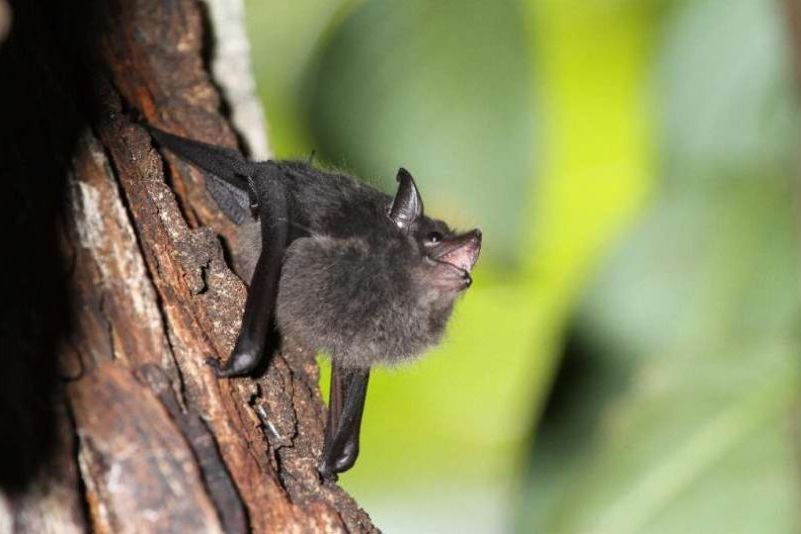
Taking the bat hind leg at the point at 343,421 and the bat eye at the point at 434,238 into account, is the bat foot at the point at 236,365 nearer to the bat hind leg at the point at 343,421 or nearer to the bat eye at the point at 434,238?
the bat hind leg at the point at 343,421

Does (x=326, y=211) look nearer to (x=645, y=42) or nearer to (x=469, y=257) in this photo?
(x=469, y=257)

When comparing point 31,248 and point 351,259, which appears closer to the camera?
point 31,248

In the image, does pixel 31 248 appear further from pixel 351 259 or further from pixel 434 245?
pixel 434 245

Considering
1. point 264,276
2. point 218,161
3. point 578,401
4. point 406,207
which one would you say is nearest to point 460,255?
point 406,207

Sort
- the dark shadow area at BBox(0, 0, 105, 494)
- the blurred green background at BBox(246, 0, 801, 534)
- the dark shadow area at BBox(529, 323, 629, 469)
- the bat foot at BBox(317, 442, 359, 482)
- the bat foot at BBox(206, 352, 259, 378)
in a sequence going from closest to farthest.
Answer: the dark shadow area at BBox(0, 0, 105, 494)
the bat foot at BBox(206, 352, 259, 378)
the bat foot at BBox(317, 442, 359, 482)
the blurred green background at BBox(246, 0, 801, 534)
the dark shadow area at BBox(529, 323, 629, 469)

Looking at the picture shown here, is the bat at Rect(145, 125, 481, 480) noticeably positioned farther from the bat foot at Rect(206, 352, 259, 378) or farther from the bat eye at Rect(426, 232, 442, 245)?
the bat foot at Rect(206, 352, 259, 378)

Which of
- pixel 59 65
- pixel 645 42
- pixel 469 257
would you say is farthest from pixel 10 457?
pixel 645 42

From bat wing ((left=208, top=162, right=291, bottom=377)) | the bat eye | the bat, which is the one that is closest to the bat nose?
the bat
